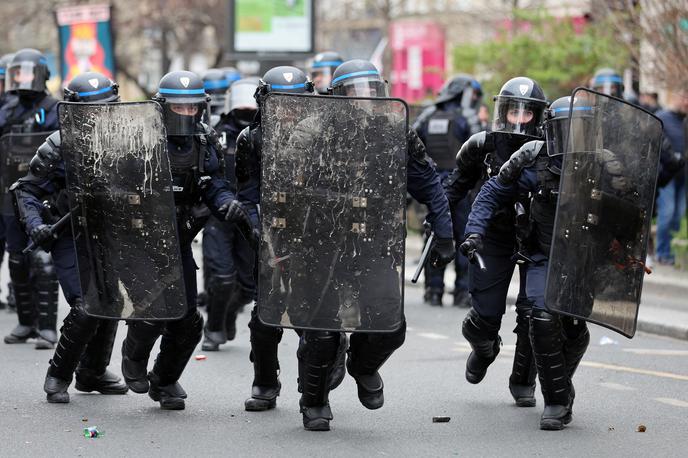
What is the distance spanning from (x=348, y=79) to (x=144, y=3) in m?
28.2

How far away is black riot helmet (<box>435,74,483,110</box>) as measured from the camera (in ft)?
40.0

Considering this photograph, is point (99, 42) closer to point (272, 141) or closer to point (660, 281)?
point (660, 281)

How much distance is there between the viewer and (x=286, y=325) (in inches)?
251

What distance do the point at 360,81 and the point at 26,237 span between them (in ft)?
13.3

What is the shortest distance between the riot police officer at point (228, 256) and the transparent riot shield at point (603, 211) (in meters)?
3.55

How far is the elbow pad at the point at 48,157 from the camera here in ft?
23.6

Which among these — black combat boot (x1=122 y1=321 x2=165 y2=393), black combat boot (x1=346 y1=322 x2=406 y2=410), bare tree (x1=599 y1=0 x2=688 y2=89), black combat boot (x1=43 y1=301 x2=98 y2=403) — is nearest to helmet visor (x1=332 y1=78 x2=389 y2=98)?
black combat boot (x1=346 y1=322 x2=406 y2=410)

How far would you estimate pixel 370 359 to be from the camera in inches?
265

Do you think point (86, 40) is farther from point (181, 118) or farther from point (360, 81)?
point (360, 81)

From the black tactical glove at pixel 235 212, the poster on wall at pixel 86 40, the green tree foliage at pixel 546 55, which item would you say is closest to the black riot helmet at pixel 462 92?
the black tactical glove at pixel 235 212

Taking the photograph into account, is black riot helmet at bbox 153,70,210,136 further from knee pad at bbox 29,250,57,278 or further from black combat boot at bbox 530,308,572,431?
knee pad at bbox 29,250,57,278

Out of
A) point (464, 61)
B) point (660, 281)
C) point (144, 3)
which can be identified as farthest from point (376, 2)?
point (660, 281)

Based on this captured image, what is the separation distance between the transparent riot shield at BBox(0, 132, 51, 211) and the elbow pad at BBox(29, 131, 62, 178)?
217cm

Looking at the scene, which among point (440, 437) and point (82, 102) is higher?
point (82, 102)
